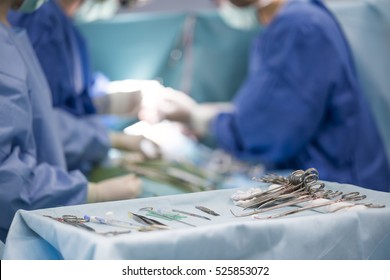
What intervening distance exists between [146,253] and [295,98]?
6.37 feet

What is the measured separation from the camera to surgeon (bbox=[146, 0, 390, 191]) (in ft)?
10.2

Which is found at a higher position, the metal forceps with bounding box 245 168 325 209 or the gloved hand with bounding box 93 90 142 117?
the metal forceps with bounding box 245 168 325 209

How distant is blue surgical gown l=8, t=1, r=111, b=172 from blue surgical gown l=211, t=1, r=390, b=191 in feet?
2.72

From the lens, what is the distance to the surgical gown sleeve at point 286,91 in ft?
10.3

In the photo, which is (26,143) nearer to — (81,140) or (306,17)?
(81,140)

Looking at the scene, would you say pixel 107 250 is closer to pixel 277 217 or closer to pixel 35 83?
pixel 277 217

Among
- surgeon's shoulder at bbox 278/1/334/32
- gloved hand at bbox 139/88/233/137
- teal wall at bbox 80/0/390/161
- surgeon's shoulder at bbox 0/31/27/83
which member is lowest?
gloved hand at bbox 139/88/233/137

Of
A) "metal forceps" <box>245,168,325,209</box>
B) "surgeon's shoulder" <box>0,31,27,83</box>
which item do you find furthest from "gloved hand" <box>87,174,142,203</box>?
"metal forceps" <box>245,168,325,209</box>

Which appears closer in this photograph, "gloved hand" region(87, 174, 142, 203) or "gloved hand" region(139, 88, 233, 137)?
"gloved hand" region(87, 174, 142, 203)

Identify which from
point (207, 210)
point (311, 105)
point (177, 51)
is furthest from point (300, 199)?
point (177, 51)

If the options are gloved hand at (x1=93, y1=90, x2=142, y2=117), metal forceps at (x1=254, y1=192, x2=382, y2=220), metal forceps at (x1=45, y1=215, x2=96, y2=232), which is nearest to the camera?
→ metal forceps at (x1=45, y1=215, x2=96, y2=232)

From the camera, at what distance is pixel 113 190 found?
2381 mm

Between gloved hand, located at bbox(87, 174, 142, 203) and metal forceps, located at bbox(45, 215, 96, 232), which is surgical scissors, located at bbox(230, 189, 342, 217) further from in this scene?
gloved hand, located at bbox(87, 174, 142, 203)

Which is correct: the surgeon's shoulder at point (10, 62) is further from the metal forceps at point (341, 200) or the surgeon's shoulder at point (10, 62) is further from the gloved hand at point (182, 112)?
the gloved hand at point (182, 112)
